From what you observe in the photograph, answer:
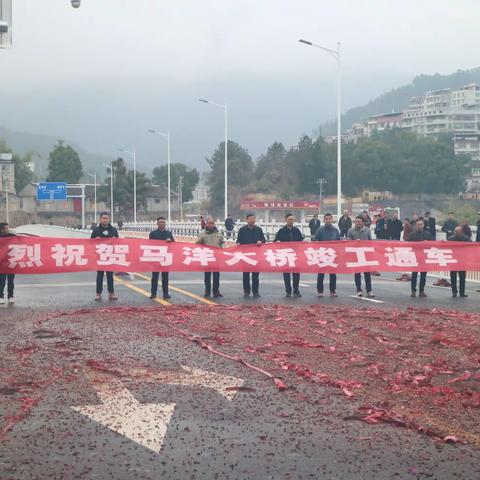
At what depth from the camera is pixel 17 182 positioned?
18650cm

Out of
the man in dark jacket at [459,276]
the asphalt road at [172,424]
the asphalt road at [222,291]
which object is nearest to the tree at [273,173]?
the asphalt road at [222,291]

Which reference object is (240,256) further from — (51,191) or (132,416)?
(51,191)

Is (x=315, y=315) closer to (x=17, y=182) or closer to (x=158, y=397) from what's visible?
(x=158, y=397)

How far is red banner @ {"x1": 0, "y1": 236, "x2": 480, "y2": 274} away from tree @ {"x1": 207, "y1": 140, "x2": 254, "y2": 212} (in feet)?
340

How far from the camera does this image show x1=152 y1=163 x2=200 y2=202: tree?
171 metres

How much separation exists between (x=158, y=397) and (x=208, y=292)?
36.5 feet

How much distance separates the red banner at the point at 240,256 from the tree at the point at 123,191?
107019 millimetres

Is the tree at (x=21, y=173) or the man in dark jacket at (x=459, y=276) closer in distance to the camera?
the man in dark jacket at (x=459, y=276)

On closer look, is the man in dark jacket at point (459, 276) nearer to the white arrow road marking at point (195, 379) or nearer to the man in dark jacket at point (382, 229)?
the man in dark jacket at point (382, 229)

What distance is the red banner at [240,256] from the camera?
20.1m

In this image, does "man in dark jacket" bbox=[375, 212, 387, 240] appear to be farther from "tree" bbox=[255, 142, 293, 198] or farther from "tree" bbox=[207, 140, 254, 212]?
"tree" bbox=[207, 140, 254, 212]

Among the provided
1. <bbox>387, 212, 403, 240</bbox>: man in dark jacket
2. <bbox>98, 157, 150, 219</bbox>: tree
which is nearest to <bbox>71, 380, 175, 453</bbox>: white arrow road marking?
<bbox>387, 212, 403, 240</bbox>: man in dark jacket

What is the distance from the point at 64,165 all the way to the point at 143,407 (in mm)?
149363

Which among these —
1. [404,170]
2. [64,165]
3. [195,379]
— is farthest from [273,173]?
[195,379]
